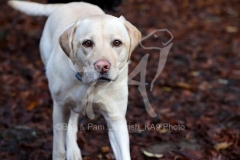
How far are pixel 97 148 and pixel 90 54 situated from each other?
1.83 m

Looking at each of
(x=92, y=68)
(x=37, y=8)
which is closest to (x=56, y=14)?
(x=37, y=8)

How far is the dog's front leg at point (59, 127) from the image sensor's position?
14.5 feet

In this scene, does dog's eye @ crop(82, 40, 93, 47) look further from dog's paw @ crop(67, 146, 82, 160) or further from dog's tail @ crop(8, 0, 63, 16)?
dog's tail @ crop(8, 0, 63, 16)

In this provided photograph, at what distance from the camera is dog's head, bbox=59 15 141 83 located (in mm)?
3654

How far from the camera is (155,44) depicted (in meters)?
9.78

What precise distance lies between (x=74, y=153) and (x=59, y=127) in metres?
0.58

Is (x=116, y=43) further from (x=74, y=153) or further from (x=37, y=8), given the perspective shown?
(x=37, y=8)

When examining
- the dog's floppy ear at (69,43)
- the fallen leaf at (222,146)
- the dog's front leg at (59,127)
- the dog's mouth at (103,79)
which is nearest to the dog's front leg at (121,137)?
the dog's front leg at (59,127)

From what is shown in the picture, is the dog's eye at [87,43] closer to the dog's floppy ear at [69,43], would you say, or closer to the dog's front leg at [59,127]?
A: the dog's floppy ear at [69,43]

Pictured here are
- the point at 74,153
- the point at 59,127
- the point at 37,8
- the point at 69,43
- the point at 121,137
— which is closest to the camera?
the point at 69,43

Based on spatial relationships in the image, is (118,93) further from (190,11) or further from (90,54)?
(190,11)

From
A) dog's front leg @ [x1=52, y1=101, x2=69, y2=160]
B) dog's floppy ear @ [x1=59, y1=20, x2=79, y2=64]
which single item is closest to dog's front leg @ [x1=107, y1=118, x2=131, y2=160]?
dog's front leg @ [x1=52, y1=101, x2=69, y2=160]

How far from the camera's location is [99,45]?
371 centimetres

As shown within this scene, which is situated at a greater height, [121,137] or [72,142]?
[121,137]
